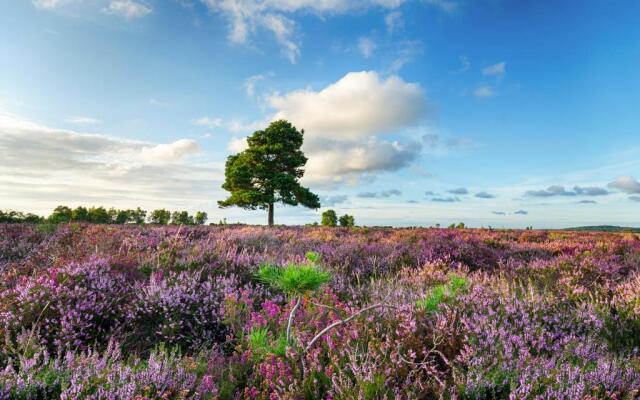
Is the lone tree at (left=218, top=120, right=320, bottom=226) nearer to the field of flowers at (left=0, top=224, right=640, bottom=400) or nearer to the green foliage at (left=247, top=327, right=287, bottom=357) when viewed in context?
the field of flowers at (left=0, top=224, right=640, bottom=400)

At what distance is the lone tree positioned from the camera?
28.4 meters

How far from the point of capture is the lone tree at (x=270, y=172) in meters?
28.4

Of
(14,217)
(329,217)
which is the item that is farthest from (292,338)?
(329,217)

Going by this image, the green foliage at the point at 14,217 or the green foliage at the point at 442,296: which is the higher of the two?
the green foliage at the point at 14,217

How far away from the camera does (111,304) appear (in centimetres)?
396

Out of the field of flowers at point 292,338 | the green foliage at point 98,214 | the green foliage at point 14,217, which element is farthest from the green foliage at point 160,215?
the field of flowers at point 292,338

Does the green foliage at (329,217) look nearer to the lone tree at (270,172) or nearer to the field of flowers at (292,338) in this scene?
the lone tree at (270,172)

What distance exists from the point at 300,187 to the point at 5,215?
17150 millimetres

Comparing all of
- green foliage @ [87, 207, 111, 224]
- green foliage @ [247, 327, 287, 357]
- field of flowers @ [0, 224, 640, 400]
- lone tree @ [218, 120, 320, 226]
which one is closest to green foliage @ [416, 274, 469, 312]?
field of flowers @ [0, 224, 640, 400]

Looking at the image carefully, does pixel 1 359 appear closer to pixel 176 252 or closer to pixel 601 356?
pixel 176 252

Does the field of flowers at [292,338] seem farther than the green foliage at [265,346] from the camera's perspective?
No

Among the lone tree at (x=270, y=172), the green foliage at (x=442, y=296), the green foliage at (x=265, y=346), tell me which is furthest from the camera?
the lone tree at (x=270, y=172)

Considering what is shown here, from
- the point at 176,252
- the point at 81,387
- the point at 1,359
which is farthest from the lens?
the point at 176,252

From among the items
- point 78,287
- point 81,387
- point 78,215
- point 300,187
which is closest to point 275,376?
point 81,387
